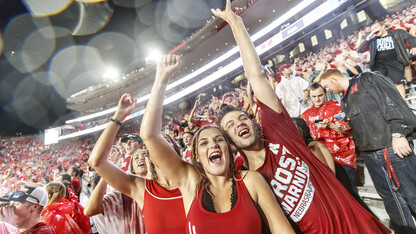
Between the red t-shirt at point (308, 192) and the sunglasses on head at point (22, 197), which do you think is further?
the sunglasses on head at point (22, 197)

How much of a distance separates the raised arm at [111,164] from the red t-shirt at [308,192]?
1.04 meters

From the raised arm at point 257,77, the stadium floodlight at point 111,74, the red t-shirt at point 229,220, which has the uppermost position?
the stadium floodlight at point 111,74

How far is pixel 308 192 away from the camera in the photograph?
4.31 ft

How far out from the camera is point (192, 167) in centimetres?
146

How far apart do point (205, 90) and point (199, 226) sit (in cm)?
2048

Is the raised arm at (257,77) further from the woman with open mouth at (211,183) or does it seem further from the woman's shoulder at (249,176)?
the woman's shoulder at (249,176)

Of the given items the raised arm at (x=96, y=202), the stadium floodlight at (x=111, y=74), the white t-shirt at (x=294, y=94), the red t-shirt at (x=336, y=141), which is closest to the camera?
the raised arm at (x=96, y=202)

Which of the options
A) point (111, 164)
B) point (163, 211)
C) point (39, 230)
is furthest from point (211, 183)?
point (39, 230)

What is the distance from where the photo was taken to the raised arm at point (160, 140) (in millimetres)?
1274

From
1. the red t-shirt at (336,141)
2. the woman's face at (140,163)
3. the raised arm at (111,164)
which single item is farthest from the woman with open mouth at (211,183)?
the red t-shirt at (336,141)

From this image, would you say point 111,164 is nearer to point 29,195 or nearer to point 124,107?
point 124,107

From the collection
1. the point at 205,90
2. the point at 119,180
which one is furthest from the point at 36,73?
the point at 119,180

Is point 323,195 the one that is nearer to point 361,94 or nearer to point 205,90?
point 361,94

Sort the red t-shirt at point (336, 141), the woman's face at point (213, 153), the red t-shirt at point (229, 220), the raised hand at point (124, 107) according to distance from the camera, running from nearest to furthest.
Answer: the red t-shirt at point (229, 220) → the woman's face at point (213, 153) → the raised hand at point (124, 107) → the red t-shirt at point (336, 141)
